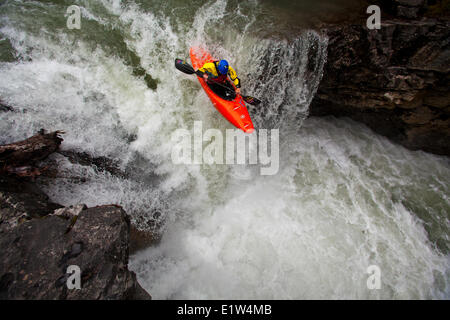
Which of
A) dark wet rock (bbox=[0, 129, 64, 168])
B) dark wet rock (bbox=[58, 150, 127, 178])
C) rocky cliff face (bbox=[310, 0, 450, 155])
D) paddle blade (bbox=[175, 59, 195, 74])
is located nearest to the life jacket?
paddle blade (bbox=[175, 59, 195, 74])

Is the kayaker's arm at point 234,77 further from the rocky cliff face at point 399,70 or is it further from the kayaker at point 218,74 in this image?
the rocky cliff face at point 399,70

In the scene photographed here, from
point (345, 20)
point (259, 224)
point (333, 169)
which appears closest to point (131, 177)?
point (259, 224)

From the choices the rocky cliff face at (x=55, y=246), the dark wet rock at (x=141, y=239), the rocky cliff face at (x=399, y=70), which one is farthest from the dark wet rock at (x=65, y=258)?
the rocky cliff face at (x=399, y=70)

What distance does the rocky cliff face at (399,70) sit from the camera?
12.6 ft

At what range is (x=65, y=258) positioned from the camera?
2.61 meters

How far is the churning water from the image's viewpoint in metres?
3.76

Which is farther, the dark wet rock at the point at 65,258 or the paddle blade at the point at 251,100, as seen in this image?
the paddle blade at the point at 251,100

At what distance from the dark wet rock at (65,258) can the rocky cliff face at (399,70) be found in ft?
14.2

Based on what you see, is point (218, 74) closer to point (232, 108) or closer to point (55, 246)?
point (232, 108)

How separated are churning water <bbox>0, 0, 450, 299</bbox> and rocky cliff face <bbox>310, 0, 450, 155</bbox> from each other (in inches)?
16.3

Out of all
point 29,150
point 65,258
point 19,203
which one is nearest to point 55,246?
point 65,258

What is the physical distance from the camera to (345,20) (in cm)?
434

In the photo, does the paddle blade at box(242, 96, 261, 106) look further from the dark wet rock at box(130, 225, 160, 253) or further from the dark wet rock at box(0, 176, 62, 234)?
the dark wet rock at box(0, 176, 62, 234)

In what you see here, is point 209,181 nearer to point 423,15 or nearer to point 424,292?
point 424,292
